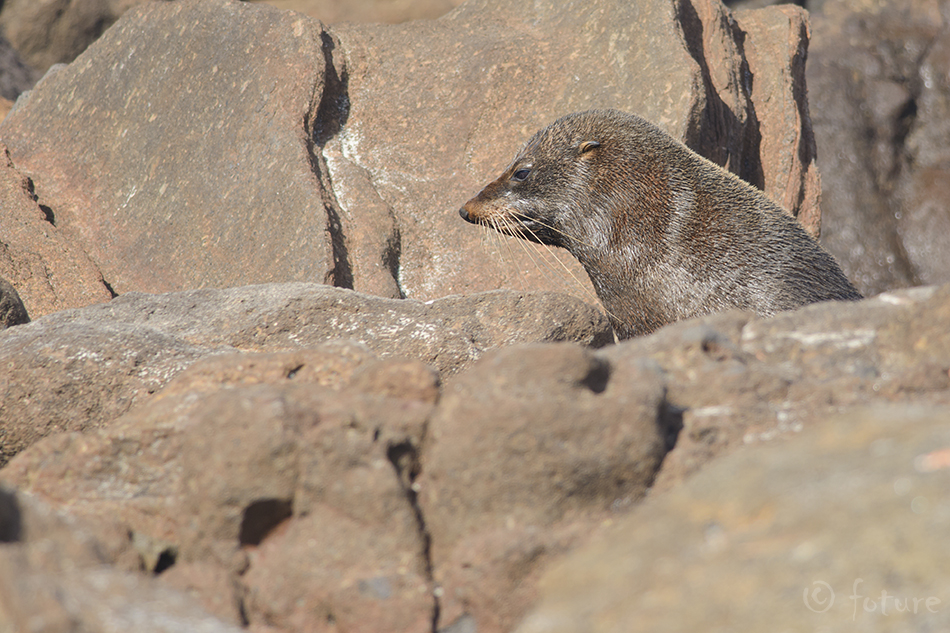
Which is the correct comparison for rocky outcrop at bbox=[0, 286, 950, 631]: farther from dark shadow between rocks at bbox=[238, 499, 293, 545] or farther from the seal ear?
the seal ear

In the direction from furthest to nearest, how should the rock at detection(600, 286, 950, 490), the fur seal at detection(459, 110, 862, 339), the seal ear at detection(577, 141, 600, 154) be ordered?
the seal ear at detection(577, 141, 600, 154) < the fur seal at detection(459, 110, 862, 339) < the rock at detection(600, 286, 950, 490)

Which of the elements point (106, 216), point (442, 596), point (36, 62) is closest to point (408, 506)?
point (442, 596)

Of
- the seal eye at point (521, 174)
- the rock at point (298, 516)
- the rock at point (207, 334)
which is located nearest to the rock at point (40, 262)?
the rock at point (207, 334)

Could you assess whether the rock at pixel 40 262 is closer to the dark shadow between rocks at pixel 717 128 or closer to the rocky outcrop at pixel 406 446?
the rocky outcrop at pixel 406 446

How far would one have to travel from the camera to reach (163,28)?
6797 mm

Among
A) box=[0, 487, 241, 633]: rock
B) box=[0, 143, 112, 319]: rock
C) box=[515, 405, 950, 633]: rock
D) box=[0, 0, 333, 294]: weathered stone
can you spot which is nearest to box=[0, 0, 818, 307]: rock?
box=[0, 0, 333, 294]: weathered stone

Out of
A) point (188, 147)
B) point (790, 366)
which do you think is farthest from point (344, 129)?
point (790, 366)

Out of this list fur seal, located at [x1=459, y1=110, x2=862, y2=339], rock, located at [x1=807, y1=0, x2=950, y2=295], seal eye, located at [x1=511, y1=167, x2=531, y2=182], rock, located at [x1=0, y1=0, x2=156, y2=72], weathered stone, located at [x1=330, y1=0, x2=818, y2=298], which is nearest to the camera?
fur seal, located at [x1=459, y1=110, x2=862, y2=339]

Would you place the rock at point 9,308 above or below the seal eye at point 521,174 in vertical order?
above

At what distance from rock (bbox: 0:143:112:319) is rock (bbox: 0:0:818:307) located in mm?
178

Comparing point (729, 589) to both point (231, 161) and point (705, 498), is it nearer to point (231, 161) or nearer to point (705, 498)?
point (705, 498)

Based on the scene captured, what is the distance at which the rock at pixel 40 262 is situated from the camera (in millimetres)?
5602

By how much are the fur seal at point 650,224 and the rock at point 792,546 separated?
291 centimetres

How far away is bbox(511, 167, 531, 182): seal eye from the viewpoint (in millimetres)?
5703
